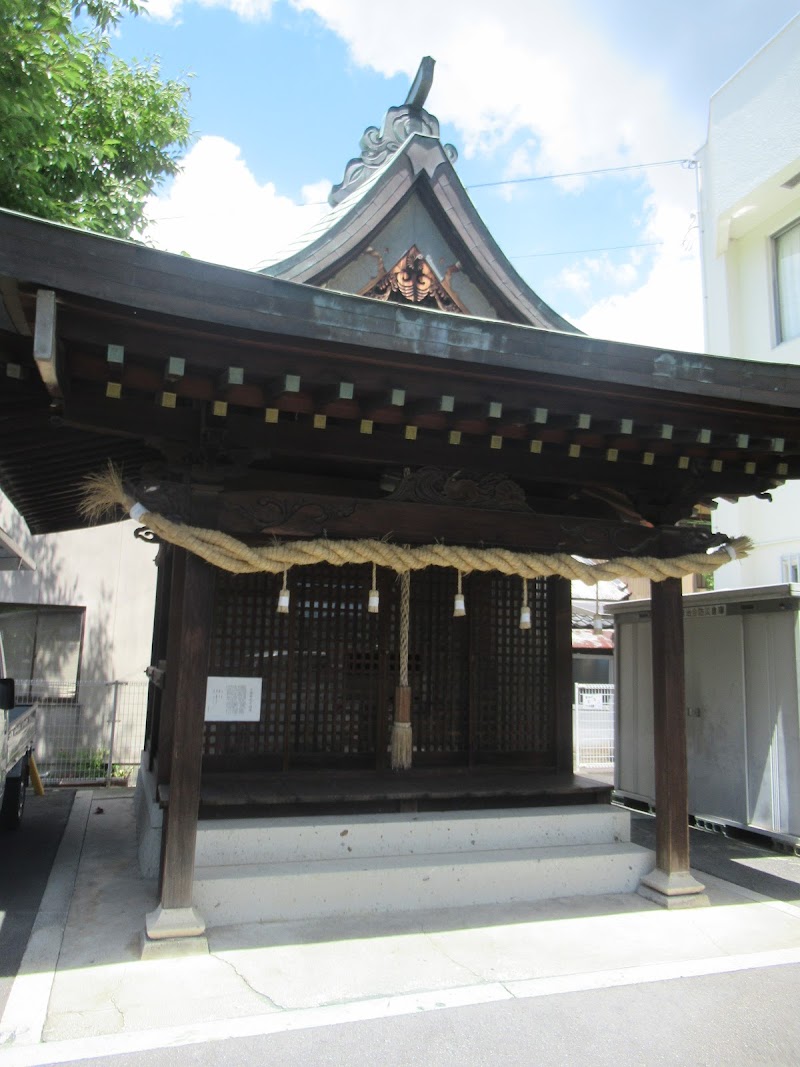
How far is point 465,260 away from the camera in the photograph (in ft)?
23.6

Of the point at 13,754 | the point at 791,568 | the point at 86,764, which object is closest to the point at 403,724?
the point at 13,754

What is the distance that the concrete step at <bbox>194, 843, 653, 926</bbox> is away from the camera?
15.8 feet

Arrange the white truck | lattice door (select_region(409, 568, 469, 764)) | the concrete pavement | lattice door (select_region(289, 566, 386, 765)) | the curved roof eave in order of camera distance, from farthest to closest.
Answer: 1. lattice door (select_region(409, 568, 469, 764))
2. the curved roof eave
3. lattice door (select_region(289, 566, 386, 765))
4. the white truck
5. the concrete pavement

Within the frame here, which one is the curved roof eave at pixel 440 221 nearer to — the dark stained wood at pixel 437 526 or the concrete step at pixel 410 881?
the dark stained wood at pixel 437 526

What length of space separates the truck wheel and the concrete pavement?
70.3 inches

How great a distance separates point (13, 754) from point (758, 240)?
13613 mm

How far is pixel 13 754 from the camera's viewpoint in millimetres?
6578

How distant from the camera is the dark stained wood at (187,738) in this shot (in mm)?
4430

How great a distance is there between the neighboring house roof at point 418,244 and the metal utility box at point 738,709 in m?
3.62

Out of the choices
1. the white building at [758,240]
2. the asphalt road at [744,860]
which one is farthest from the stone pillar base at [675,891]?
the white building at [758,240]

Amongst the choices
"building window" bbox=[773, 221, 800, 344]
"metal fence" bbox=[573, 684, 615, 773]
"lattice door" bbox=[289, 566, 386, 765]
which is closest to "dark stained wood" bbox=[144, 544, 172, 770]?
"lattice door" bbox=[289, 566, 386, 765]

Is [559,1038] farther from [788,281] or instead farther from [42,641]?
[788,281]

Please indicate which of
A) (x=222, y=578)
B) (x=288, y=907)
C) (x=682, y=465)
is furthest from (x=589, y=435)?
(x=288, y=907)

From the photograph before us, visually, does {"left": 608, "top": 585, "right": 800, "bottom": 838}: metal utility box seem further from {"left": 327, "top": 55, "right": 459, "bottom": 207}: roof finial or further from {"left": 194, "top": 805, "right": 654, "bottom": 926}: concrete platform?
{"left": 327, "top": 55, "right": 459, "bottom": 207}: roof finial
